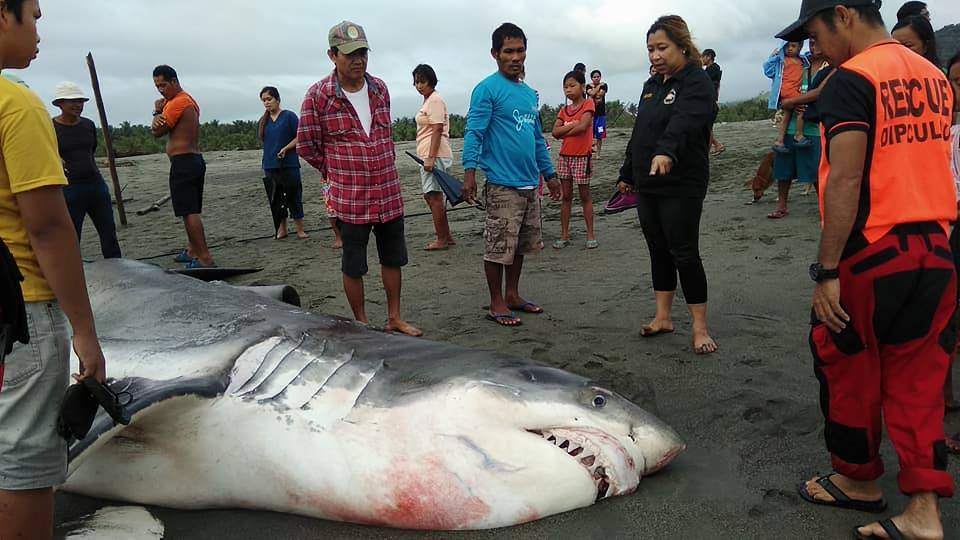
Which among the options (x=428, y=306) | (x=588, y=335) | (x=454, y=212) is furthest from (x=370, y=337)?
(x=454, y=212)

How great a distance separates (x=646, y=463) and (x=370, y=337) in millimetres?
1250

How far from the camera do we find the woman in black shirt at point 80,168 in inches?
278

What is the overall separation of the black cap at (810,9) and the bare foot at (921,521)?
1623 mm

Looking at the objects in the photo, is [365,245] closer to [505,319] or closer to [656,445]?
[505,319]

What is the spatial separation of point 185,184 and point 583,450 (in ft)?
20.0

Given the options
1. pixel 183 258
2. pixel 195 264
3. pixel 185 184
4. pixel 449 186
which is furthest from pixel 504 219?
pixel 183 258

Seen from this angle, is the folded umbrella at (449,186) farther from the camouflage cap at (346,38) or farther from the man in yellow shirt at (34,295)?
the man in yellow shirt at (34,295)

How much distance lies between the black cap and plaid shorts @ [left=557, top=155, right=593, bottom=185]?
4.82 metres

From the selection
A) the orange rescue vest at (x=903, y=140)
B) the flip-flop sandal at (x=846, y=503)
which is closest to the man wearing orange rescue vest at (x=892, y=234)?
the orange rescue vest at (x=903, y=140)

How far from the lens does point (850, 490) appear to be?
2.64m

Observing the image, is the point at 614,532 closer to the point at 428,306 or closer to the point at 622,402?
the point at 622,402

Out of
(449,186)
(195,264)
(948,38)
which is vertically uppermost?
(948,38)

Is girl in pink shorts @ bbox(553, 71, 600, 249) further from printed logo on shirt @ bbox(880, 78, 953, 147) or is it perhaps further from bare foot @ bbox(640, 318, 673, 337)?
printed logo on shirt @ bbox(880, 78, 953, 147)

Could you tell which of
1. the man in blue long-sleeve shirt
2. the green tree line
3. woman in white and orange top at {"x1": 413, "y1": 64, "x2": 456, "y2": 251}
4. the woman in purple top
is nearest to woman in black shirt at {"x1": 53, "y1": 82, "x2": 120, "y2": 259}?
the woman in purple top
